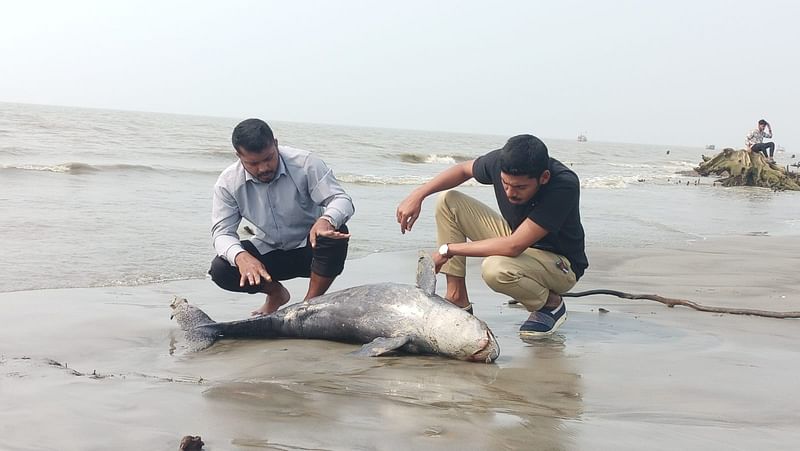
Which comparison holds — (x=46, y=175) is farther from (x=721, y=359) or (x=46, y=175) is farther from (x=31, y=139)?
(x=721, y=359)

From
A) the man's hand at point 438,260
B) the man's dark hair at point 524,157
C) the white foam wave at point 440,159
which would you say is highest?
the man's dark hair at point 524,157

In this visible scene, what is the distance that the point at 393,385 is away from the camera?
12.9 ft

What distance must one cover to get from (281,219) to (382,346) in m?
1.66

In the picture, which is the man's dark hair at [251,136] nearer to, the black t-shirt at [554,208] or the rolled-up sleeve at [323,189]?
the rolled-up sleeve at [323,189]

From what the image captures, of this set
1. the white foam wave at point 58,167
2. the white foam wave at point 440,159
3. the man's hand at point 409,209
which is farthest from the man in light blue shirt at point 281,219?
the white foam wave at point 440,159

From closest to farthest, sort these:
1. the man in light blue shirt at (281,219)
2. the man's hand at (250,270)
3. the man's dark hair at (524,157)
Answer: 1. the man's dark hair at (524,157)
2. the man's hand at (250,270)
3. the man in light blue shirt at (281,219)

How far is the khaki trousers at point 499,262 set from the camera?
5301 millimetres

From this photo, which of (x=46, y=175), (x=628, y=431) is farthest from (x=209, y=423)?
(x=46, y=175)

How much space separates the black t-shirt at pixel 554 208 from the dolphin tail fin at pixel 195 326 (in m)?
2.15

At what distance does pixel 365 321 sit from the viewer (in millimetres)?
4988

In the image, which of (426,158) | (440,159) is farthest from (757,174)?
(440,159)

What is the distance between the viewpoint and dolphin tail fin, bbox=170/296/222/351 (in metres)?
4.91

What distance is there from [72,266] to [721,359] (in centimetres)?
602

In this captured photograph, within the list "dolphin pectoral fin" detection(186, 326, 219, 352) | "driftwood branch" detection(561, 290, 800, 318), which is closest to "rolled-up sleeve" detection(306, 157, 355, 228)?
"dolphin pectoral fin" detection(186, 326, 219, 352)
